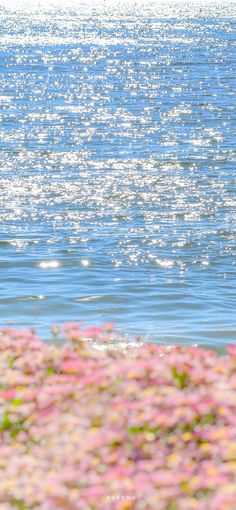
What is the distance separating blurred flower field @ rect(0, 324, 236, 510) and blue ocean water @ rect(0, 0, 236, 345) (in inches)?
252

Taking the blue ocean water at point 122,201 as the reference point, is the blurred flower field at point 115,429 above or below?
above

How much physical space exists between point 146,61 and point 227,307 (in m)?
50.0

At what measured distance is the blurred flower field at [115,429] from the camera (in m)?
5.38

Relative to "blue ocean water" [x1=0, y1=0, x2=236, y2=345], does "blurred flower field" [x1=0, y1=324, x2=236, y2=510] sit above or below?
above

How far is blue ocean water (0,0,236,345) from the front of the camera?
15133 millimetres

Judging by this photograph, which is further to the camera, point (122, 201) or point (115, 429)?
point (122, 201)

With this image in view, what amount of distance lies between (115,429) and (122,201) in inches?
687

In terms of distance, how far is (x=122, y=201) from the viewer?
23.4m

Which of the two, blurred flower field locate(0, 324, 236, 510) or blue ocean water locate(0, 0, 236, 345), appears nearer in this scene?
blurred flower field locate(0, 324, 236, 510)

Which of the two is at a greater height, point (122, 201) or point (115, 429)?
point (115, 429)

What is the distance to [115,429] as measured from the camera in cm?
603

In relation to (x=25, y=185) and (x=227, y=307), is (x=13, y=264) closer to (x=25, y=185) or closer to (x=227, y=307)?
(x=227, y=307)

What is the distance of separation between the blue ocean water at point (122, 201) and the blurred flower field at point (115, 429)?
6.40m

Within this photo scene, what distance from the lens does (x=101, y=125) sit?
3600 centimetres
